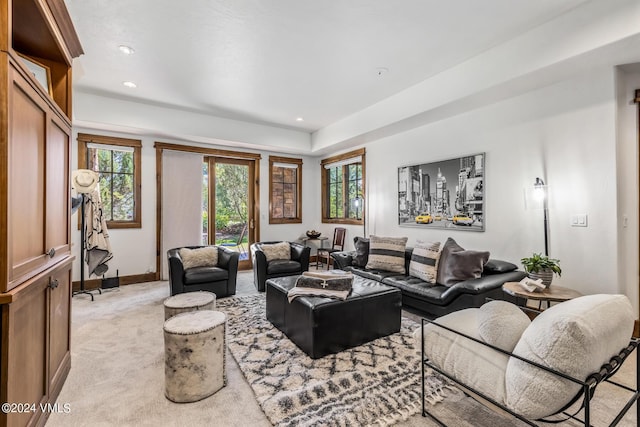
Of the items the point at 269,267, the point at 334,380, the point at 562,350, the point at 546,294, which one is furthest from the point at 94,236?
the point at 546,294

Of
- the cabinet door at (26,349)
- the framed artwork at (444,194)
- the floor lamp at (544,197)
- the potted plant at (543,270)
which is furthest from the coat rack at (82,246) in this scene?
the floor lamp at (544,197)

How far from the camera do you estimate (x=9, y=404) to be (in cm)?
125

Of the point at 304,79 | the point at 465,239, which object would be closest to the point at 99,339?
the point at 304,79

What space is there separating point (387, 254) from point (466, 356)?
2433 mm

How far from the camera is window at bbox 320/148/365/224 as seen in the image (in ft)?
18.9

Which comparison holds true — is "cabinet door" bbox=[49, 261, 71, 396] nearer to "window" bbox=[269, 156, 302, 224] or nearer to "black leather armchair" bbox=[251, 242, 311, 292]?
"black leather armchair" bbox=[251, 242, 311, 292]

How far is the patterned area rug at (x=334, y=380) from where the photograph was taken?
175cm

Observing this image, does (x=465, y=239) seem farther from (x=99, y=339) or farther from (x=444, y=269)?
(x=99, y=339)

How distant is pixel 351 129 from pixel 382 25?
2.50m

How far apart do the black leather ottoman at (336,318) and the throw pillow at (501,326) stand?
1.22 meters

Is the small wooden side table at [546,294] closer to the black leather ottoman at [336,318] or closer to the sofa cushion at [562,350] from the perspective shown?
the black leather ottoman at [336,318]

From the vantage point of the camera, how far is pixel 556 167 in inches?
120

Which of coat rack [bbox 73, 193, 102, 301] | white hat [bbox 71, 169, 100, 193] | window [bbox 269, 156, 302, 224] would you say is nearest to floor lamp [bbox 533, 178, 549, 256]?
window [bbox 269, 156, 302, 224]

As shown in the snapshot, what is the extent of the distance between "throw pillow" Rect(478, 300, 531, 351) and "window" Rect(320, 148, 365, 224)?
4.17 metres
